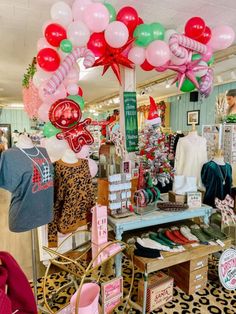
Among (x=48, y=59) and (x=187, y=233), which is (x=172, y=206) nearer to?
(x=187, y=233)

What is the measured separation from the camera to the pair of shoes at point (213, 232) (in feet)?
7.56

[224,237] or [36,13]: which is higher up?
[36,13]

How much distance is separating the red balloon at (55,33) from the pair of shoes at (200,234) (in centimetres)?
219

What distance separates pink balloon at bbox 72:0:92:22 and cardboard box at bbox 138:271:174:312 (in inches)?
92.0

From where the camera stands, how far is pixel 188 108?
23.0 ft

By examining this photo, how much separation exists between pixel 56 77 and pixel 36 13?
42.0 inches

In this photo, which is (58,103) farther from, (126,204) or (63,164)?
(126,204)

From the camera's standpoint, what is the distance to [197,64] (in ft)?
8.35

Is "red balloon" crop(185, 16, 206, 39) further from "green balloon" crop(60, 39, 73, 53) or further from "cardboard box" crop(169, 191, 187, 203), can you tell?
"cardboard box" crop(169, 191, 187, 203)

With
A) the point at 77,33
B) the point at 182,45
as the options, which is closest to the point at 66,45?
the point at 77,33

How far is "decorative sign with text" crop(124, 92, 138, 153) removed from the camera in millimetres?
2846

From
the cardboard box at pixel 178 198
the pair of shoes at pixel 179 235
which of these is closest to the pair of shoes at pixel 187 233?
the pair of shoes at pixel 179 235

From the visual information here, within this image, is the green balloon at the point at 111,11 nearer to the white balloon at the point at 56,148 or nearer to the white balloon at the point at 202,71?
the white balloon at the point at 202,71

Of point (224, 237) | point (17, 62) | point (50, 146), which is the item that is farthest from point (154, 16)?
point (17, 62)
